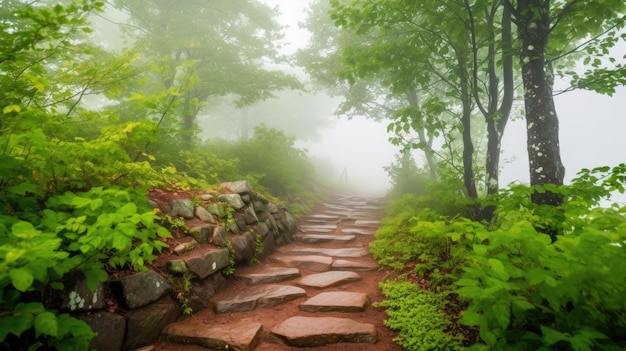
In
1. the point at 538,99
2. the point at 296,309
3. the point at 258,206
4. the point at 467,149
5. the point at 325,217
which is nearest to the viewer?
the point at 296,309

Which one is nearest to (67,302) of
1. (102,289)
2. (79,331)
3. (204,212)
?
(102,289)

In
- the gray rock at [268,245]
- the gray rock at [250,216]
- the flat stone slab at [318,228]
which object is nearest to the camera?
the gray rock at [250,216]

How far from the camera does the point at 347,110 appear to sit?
17188 millimetres

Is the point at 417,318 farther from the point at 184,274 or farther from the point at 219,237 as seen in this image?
the point at 219,237

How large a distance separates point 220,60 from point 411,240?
1038 centimetres

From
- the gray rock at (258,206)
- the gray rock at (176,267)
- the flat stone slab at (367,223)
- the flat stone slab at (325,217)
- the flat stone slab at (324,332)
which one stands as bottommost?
the flat stone slab at (324,332)

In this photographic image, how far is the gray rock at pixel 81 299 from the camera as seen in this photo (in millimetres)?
2510

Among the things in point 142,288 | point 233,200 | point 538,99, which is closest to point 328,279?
point 233,200

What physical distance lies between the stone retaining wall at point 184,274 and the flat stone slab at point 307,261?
0.37 meters

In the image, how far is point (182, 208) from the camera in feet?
15.3

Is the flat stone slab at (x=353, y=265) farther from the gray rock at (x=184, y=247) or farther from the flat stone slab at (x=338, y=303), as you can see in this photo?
the gray rock at (x=184, y=247)

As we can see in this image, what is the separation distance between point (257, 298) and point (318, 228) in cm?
421

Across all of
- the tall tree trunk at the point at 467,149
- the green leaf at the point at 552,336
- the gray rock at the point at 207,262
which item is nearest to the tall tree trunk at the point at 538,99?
the tall tree trunk at the point at 467,149

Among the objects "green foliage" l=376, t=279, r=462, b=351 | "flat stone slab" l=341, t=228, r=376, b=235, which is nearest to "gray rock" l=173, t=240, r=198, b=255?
"green foliage" l=376, t=279, r=462, b=351
